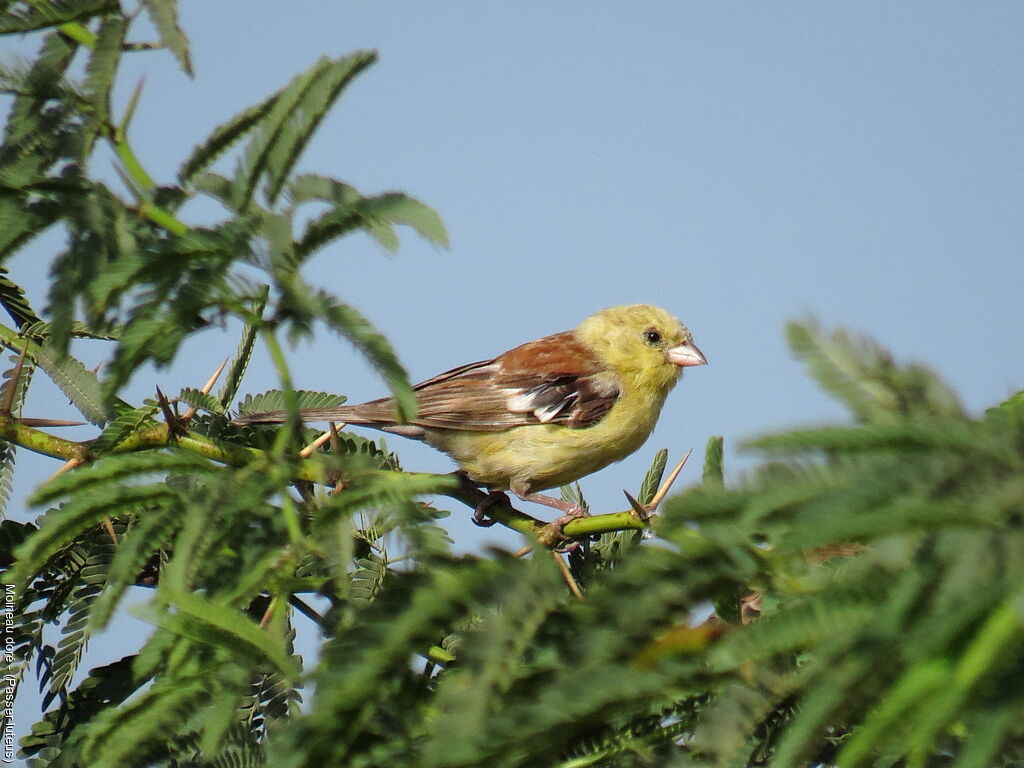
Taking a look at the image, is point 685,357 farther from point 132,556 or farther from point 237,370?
point 132,556

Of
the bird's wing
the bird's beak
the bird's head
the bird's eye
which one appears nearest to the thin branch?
the bird's wing

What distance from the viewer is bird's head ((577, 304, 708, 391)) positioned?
766 centimetres

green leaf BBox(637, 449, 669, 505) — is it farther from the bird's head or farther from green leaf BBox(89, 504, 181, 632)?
the bird's head

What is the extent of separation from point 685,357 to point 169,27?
5.77 metres

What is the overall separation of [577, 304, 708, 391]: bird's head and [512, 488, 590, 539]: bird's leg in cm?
132

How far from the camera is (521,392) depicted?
7.29 meters

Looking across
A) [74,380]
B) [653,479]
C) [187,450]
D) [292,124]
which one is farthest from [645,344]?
[292,124]

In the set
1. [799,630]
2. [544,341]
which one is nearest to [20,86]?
[799,630]

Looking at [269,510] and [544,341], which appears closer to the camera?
[269,510]

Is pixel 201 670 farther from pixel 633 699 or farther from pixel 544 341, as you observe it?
pixel 544 341

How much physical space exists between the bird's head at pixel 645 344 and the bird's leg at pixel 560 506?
132 cm

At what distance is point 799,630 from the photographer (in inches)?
61.0

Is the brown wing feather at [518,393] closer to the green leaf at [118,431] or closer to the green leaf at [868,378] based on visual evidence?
the green leaf at [118,431]

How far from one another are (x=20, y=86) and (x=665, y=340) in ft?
19.2
